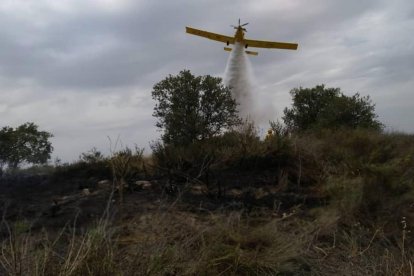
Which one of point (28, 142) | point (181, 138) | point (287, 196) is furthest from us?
point (28, 142)

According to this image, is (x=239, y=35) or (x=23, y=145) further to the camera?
(x=239, y=35)

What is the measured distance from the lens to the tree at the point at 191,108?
1450 centimetres

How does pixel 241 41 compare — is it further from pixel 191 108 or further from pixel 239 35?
pixel 191 108

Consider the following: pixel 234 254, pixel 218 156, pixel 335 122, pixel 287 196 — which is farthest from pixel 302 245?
pixel 335 122

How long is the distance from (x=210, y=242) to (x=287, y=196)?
432cm

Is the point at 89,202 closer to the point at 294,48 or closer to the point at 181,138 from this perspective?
the point at 181,138

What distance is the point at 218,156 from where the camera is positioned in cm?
1150

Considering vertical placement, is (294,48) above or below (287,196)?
above

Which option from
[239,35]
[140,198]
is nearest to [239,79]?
[239,35]

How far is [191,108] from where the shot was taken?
14688mm

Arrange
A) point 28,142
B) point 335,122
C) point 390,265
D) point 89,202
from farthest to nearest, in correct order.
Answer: point 28,142 → point 335,122 → point 89,202 → point 390,265

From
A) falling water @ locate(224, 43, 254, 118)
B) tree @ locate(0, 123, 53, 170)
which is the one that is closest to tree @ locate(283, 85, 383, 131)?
falling water @ locate(224, 43, 254, 118)

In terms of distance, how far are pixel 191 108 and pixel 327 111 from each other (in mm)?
7135

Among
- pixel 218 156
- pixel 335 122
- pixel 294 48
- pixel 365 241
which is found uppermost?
pixel 294 48
